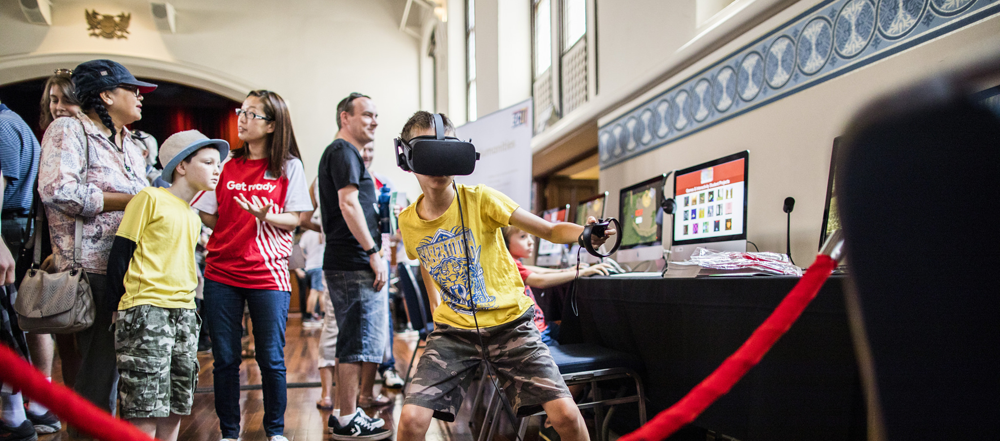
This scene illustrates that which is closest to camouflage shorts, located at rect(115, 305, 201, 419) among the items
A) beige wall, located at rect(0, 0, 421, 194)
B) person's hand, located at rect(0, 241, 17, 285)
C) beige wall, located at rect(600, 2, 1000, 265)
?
person's hand, located at rect(0, 241, 17, 285)

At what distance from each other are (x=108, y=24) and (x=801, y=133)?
10469mm

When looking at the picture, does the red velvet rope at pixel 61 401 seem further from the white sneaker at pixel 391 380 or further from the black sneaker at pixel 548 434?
the white sneaker at pixel 391 380

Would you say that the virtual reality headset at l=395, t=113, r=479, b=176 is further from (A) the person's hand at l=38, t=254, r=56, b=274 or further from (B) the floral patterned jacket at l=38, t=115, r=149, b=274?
(A) the person's hand at l=38, t=254, r=56, b=274

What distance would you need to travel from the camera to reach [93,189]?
1.83 meters

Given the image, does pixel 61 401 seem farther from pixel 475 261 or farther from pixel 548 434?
pixel 548 434

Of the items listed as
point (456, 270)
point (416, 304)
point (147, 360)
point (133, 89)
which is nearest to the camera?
point (456, 270)

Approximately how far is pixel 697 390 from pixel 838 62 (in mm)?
1861

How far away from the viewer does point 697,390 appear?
0.77 m

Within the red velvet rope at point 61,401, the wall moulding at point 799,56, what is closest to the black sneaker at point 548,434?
the wall moulding at point 799,56

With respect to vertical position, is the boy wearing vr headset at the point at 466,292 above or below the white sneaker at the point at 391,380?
above

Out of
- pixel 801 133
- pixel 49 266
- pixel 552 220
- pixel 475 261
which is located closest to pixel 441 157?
pixel 475 261

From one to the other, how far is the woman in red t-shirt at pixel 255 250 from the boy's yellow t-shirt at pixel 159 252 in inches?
5.7

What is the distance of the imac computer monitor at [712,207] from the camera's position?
7.13ft

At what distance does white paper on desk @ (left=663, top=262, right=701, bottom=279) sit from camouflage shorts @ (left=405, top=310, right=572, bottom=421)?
0.58 metres
